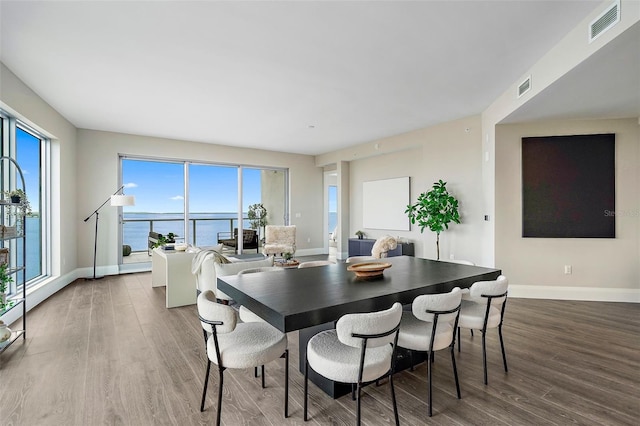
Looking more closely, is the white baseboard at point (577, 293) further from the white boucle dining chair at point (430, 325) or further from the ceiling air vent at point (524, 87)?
the white boucle dining chair at point (430, 325)

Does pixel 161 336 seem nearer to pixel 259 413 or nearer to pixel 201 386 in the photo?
pixel 201 386

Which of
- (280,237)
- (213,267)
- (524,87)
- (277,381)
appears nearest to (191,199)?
(280,237)

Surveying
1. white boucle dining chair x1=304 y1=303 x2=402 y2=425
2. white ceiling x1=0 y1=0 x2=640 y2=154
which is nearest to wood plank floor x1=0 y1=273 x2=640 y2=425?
white boucle dining chair x1=304 y1=303 x2=402 y2=425

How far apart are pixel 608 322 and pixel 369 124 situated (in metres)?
4.46

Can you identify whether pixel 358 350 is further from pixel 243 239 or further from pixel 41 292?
pixel 243 239

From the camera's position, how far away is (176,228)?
7266mm

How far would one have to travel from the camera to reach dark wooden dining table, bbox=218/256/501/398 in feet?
Result: 5.55

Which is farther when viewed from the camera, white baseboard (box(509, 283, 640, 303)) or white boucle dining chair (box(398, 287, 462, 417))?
white baseboard (box(509, 283, 640, 303))

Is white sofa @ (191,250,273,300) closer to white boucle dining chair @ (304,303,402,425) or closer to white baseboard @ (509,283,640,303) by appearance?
white boucle dining chair @ (304,303,402,425)

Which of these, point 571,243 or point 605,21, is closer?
point 605,21

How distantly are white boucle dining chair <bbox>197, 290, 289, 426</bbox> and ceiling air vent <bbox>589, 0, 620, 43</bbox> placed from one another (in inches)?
130

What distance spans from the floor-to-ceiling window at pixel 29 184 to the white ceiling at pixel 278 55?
0.64 metres

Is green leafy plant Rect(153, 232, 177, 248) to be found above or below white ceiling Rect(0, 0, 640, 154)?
below

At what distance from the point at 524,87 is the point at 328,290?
3547mm
